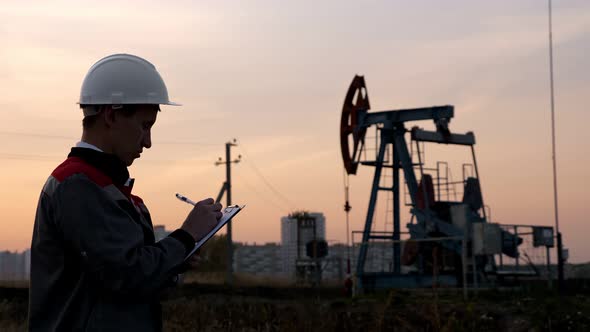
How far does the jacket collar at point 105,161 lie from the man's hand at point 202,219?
0.78ft

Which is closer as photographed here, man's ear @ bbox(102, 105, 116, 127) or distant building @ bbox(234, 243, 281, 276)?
man's ear @ bbox(102, 105, 116, 127)

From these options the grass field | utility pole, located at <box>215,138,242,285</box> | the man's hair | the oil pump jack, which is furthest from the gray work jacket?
utility pole, located at <box>215,138,242,285</box>

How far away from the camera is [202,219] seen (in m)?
2.60

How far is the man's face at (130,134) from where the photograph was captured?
258cm

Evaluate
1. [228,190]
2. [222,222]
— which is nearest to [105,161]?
[222,222]

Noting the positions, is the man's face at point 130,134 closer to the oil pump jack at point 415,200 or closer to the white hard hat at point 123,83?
the white hard hat at point 123,83

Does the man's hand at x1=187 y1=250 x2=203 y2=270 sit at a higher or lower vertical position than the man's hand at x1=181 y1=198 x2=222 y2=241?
lower

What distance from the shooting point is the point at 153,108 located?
269 cm

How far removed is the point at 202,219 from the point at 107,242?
37 centimetres

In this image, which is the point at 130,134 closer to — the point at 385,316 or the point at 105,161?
the point at 105,161

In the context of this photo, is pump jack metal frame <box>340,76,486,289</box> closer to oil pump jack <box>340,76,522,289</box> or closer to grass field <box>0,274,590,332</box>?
oil pump jack <box>340,76,522,289</box>

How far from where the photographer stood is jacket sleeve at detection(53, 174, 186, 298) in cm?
231

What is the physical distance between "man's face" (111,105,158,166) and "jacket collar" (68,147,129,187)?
36mm

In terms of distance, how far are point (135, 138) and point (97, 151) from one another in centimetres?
12
